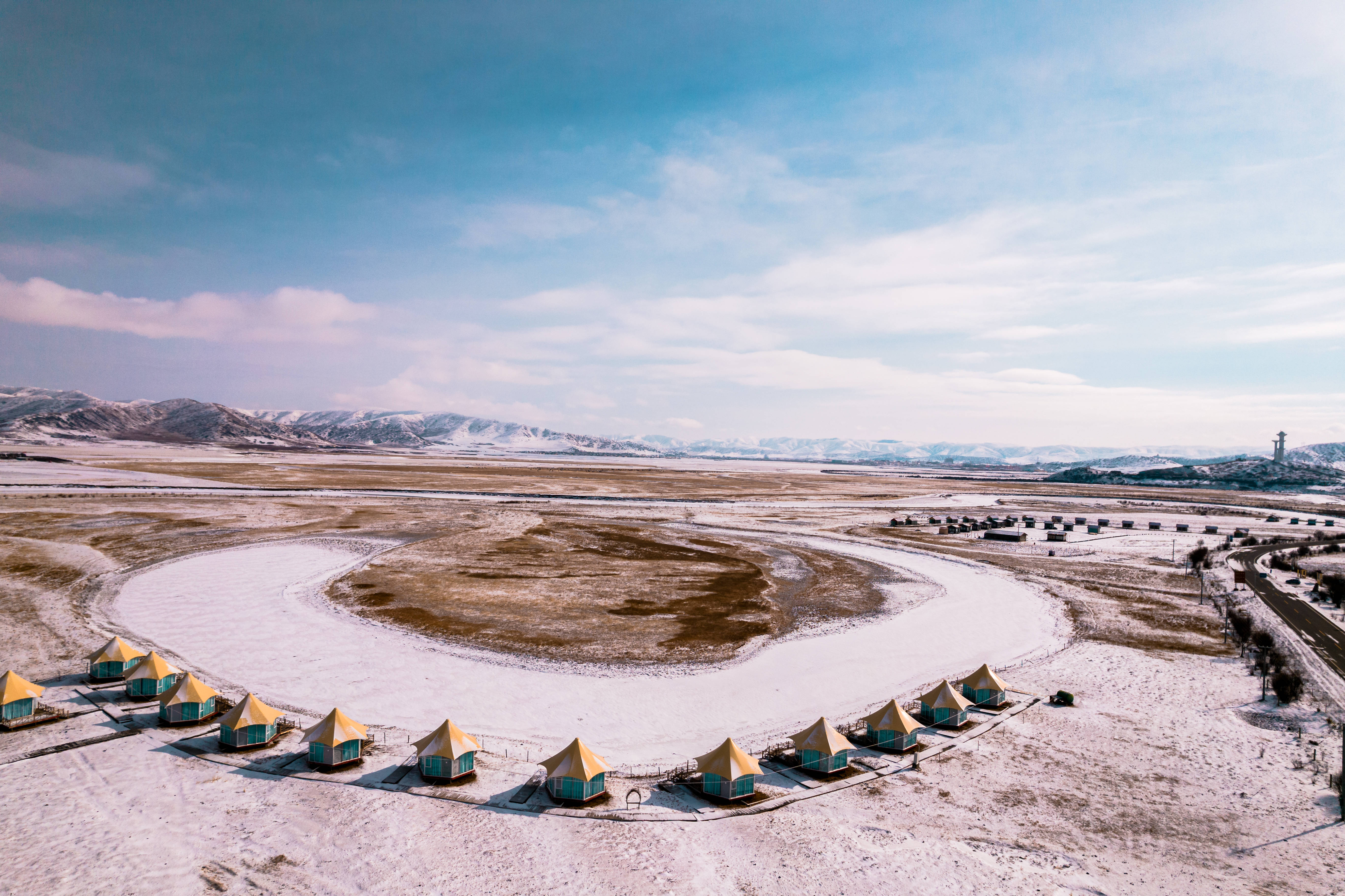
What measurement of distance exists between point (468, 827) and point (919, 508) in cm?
12057

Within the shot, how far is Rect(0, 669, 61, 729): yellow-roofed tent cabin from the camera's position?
2947 centimetres

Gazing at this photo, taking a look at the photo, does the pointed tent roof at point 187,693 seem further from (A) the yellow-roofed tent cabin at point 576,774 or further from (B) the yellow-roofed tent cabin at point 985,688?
(B) the yellow-roofed tent cabin at point 985,688

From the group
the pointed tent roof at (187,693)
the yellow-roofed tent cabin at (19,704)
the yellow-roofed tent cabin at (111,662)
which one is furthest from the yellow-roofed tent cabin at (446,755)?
the yellow-roofed tent cabin at (111,662)

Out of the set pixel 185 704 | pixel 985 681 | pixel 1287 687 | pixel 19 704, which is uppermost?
pixel 1287 687

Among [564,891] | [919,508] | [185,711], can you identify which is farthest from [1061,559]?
[185,711]

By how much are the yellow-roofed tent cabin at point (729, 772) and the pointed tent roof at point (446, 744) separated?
986 centimetres

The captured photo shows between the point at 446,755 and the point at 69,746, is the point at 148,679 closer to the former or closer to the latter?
the point at 69,746

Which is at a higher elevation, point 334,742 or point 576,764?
point 576,764

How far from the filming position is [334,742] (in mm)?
26797

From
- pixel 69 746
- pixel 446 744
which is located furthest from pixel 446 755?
pixel 69 746

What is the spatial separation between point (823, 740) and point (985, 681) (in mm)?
13319

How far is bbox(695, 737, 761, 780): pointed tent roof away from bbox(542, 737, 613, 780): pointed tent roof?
13.5ft

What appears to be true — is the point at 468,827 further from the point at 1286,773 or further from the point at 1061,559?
the point at 1061,559

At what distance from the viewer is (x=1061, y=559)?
77.8m
